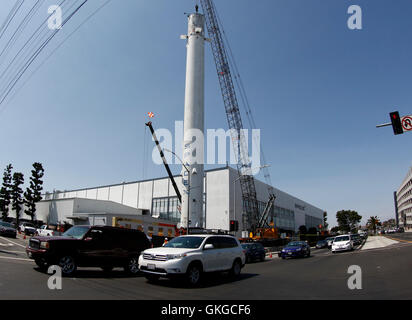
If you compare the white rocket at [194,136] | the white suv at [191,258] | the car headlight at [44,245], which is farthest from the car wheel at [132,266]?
the white rocket at [194,136]

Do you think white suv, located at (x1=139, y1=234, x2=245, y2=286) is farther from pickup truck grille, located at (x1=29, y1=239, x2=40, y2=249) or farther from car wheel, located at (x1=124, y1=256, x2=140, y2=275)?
pickup truck grille, located at (x1=29, y1=239, x2=40, y2=249)

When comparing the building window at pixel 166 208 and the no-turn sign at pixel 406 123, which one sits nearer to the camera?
the no-turn sign at pixel 406 123

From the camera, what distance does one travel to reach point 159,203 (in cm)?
6594

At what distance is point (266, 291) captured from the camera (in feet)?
32.0

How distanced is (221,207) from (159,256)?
4560 centimetres

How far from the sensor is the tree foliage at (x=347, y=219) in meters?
139

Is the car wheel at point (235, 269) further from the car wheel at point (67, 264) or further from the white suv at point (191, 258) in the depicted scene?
the car wheel at point (67, 264)

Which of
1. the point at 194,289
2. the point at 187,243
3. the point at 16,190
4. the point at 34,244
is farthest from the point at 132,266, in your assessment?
the point at 16,190

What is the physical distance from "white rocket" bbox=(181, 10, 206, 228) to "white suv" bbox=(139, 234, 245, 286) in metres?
27.4

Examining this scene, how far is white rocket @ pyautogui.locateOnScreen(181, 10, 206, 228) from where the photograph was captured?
41.6 m

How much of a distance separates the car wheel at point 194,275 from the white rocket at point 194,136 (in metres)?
29.1

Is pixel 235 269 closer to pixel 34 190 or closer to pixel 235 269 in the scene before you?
pixel 235 269

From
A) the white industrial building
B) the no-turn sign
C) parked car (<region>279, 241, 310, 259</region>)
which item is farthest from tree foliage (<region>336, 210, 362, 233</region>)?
the no-turn sign
